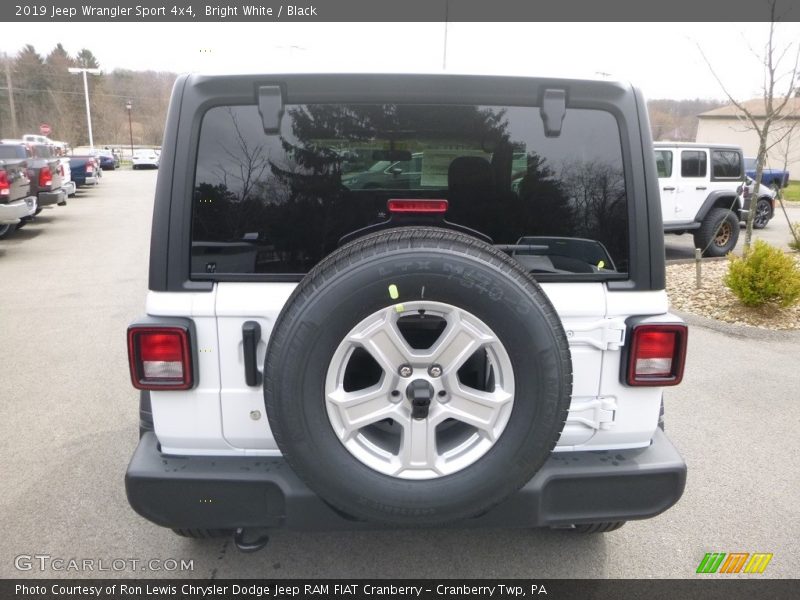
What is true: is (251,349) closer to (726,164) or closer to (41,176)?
(726,164)

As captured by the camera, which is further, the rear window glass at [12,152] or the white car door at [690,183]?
the rear window glass at [12,152]

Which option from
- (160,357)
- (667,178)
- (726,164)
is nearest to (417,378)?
(160,357)

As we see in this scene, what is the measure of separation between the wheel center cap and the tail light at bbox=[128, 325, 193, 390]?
82 centimetres

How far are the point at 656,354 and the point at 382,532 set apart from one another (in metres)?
1.59

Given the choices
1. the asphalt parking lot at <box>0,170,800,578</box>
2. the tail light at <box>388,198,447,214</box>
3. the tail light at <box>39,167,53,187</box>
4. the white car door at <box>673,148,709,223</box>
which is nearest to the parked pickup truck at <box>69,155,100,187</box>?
the tail light at <box>39,167,53,187</box>

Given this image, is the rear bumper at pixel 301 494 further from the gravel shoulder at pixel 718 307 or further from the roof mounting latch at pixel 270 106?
the gravel shoulder at pixel 718 307

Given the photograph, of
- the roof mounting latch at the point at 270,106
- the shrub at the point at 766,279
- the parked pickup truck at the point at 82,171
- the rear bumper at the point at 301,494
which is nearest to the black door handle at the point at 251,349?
the rear bumper at the point at 301,494

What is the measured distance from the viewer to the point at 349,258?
6.07 ft

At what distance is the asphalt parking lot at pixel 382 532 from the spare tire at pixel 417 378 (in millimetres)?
933

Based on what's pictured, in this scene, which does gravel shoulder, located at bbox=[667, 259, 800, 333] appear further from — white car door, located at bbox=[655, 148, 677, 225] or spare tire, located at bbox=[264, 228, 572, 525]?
spare tire, located at bbox=[264, 228, 572, 525]

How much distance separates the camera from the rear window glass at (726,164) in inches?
427

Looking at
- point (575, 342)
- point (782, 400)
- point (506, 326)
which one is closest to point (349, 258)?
point (506, 326)

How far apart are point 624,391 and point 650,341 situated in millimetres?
221

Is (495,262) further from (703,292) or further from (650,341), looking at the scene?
(703,292)
